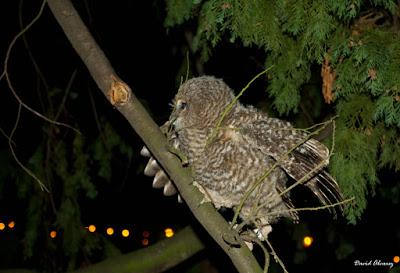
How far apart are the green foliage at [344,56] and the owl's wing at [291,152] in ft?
0.32

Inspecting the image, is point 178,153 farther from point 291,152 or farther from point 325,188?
point 325,188

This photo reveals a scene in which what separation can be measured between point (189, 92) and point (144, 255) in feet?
5.12

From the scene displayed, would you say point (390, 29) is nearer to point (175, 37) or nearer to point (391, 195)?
point (391, 195)

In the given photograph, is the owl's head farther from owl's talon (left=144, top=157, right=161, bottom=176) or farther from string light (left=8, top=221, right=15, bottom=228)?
string light (left=8, top=221, right=15, bottom=228)

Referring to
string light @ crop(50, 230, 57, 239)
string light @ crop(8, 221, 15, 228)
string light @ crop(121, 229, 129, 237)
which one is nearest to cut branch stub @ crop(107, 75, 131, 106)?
string light @ crop(50, 230, 57, 239)

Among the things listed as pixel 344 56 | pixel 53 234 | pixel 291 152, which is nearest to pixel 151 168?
pixel 291 152

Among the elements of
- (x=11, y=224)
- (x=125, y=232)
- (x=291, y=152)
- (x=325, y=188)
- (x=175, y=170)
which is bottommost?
(x=125, y=232)

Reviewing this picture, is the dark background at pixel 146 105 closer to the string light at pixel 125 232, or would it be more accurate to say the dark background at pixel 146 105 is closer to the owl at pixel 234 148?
the string light at pixel 125 232

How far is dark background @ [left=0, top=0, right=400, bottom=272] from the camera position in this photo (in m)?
5.39

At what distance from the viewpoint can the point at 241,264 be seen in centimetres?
242

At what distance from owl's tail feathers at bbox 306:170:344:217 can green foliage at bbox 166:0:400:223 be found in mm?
61

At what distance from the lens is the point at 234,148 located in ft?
10.9

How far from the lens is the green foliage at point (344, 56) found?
9.11 feet

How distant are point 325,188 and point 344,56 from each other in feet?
2.40
